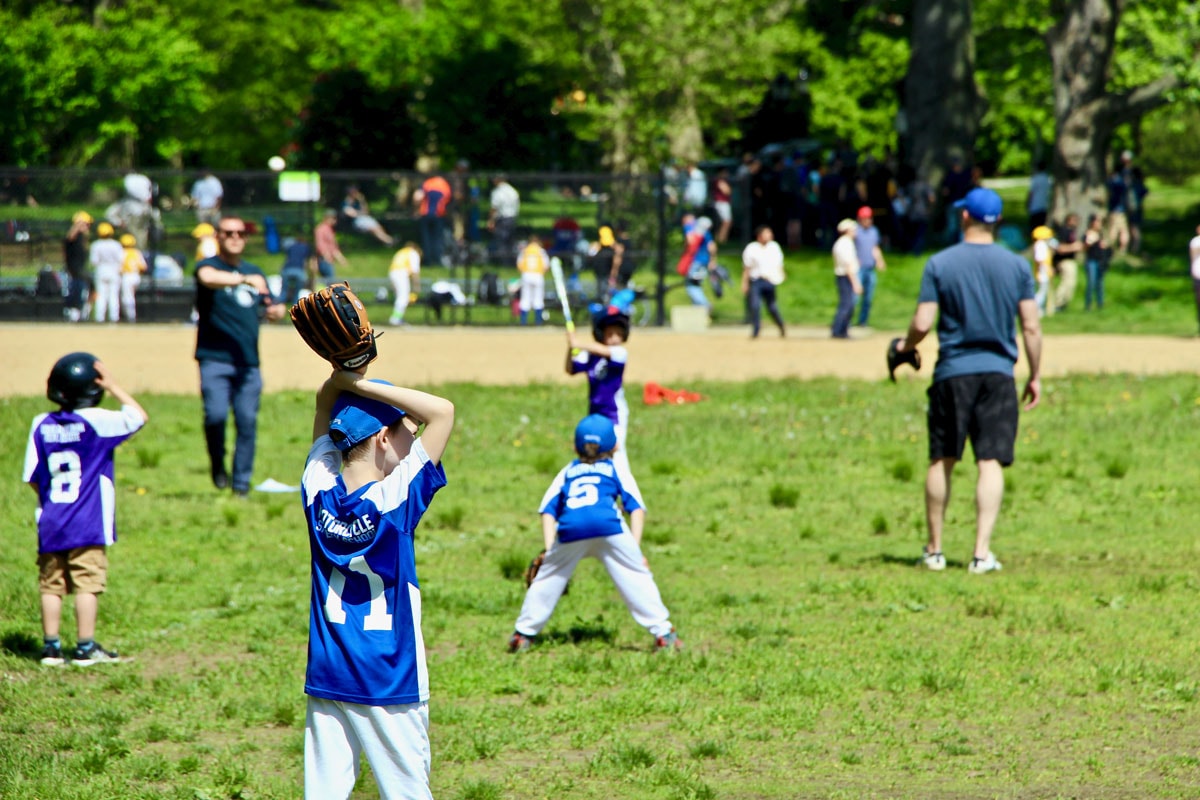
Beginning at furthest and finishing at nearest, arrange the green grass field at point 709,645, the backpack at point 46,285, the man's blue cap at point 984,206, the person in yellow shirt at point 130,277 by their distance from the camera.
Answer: the person in yellow shirt at point 130,277, the backpack at point 46,285, the man's blue cap at point 984,206, the green grass field at point 709,645

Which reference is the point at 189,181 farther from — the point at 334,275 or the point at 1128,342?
the point at 1128,342

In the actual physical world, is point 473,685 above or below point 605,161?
below

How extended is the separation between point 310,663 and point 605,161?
32304 millimetres

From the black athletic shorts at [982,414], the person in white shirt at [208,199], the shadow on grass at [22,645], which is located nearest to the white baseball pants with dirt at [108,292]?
the person in white shirt at [208,199]

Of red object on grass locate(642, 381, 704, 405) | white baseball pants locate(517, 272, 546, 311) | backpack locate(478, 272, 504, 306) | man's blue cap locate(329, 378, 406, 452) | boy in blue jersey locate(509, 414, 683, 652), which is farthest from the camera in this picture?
backpack locate(478, 272, 504, 306)

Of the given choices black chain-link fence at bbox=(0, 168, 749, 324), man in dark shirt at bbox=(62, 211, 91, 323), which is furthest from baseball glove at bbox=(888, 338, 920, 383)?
man in dark shirt at bbox=(62, 211, 91, 323)

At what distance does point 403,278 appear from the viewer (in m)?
24.7

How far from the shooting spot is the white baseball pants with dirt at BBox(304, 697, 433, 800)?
4000 mm

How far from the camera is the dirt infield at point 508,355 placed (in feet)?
59.3

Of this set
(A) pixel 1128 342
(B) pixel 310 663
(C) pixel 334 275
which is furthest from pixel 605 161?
(B) pixel 310 663

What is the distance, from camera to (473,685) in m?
6.52

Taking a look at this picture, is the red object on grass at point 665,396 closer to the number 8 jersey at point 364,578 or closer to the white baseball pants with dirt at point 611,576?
the white baseball pants with dirt at point 611,576

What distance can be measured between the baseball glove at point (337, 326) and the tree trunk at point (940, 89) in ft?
105

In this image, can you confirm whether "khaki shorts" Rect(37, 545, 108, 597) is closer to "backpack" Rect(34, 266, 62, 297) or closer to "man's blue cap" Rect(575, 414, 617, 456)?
"man's blue cap" Rect(575, 414, 617, 456)
